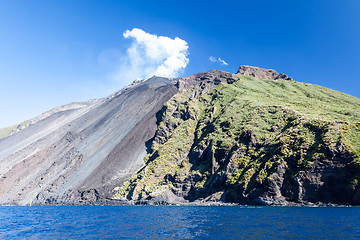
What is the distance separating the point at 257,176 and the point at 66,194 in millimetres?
96703

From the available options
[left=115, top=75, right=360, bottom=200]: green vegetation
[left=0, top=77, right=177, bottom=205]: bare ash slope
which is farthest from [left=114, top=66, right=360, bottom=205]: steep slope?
[left=0, top=77, right=177, bottom=205]: bare ash slope

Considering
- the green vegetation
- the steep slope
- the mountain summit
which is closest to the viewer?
the steep slope

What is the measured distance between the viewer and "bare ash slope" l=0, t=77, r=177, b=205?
436 feet


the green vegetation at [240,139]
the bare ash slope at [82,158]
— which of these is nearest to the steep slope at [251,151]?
the green vegetation at [240,139]

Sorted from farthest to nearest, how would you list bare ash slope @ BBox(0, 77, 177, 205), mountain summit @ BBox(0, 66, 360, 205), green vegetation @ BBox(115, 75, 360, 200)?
bare ash slope @ BBox(0, 77, 177, 205) → green vegetation @ BBox(115, 75, 360, 200) → mountain summit @ BBox(0, 66, 360, 205)

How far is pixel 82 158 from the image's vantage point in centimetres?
15362

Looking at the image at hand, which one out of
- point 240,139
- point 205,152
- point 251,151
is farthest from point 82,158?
point 251,151

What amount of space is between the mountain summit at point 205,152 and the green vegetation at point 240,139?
429mm

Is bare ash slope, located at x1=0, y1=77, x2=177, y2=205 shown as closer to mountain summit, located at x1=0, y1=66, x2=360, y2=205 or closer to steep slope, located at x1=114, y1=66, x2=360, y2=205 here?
mountain summit, located at x1=0, y1=66, x2=360, y2=205

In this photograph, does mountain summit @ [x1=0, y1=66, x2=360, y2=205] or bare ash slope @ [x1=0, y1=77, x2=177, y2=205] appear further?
bare ash slope @ [x1=0, y1=77, x2=177, y2=205]

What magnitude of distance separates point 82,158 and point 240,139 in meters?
97.1

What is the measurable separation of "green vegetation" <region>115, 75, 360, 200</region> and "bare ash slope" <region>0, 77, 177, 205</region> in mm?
12255

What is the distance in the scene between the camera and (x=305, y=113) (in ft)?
341

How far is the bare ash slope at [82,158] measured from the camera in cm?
13288
